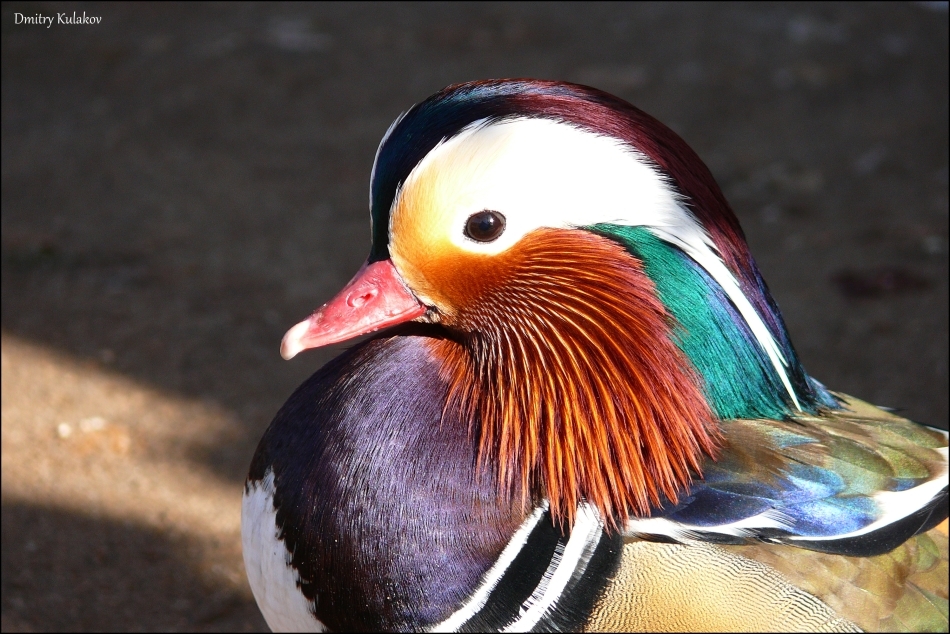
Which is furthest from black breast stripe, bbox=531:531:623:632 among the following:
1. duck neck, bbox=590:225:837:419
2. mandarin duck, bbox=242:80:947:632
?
duck neck, bbox=590:225:837:419

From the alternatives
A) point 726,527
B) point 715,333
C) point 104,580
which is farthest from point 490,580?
point 104,580

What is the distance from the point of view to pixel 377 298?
1.66 m

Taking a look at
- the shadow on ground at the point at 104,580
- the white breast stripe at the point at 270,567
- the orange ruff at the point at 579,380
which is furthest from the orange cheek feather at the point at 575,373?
the shadow on ground at the point at 104,580

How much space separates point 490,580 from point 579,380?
364 mm

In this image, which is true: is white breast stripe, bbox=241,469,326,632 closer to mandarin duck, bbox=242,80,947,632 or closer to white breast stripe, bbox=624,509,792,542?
mandarin duck, bbox=242,80,947,632

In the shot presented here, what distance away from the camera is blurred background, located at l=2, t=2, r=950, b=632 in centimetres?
266

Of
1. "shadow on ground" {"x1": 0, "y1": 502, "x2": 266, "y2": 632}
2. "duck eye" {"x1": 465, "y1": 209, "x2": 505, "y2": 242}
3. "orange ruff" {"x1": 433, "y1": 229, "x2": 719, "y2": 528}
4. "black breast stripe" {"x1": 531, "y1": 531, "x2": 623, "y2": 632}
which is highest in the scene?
"duck eye" {"x1": 465, "y1": 209, "x2": 505, "y2": 242}

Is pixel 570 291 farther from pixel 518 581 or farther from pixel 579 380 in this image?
pixel 518 581

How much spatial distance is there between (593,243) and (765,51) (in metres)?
3.64

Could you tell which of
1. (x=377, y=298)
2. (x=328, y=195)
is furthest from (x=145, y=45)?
(x=377, y=298)

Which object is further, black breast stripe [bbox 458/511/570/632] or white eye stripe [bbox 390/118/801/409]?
black breast stripe [bbox 458/511/570/632]

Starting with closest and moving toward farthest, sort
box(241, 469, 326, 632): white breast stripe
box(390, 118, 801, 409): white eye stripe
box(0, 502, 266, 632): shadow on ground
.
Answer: box(390, 118, 801, 409): white eye stripe, box(241, 469, 326, 632): white breast stripe, box(0, 502, 266, 632): shadow on ground

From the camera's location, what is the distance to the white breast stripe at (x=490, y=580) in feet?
5.30

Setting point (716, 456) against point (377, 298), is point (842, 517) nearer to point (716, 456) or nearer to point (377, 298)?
point (716, 456)
